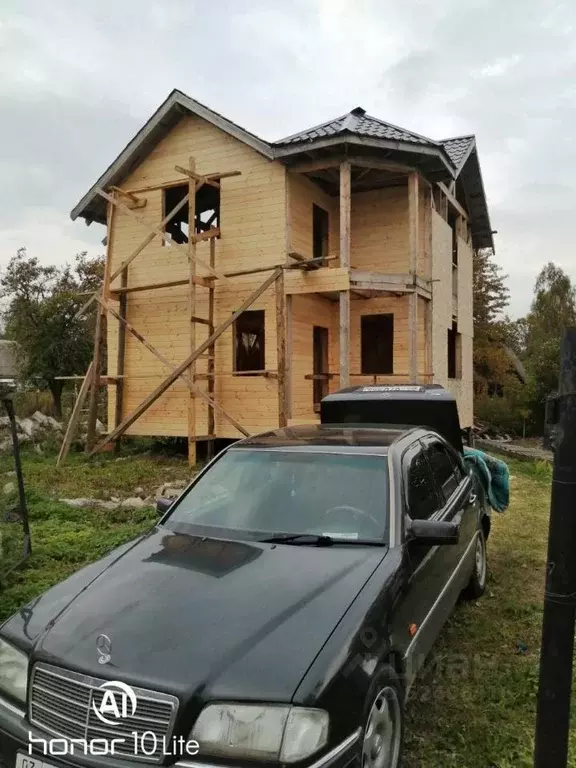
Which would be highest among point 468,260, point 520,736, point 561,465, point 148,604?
point 468,260

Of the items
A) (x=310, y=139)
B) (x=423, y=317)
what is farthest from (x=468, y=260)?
(x=310, y=139)

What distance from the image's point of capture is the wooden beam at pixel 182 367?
41.2 ft

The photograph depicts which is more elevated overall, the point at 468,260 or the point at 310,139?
the point at 310,139

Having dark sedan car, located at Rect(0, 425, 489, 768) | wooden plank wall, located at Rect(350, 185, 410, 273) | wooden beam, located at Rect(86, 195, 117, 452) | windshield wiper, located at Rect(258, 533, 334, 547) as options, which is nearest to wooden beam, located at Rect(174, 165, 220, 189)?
wooden beam, located at Rect(86, 195, 117, 452)

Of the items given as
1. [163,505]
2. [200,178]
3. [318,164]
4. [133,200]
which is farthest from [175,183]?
[163,505]

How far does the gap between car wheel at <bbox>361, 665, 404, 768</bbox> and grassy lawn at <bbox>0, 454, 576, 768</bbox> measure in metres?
0.44

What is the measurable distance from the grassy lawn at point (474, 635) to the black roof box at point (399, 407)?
1.59 meters

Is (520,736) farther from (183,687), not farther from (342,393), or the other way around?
(342,393)

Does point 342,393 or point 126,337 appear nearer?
point 342,393

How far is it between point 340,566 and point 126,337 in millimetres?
13256

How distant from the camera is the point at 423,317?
14.4 m

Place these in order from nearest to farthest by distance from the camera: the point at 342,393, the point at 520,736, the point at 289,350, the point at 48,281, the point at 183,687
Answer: the point at 183,687 → the point at 520,736 → the point at 342,393 → the point at 289,350 → the point at 48,281

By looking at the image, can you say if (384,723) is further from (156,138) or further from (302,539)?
(156,138)

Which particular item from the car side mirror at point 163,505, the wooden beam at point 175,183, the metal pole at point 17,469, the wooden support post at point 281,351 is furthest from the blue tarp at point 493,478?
the wooden beam at point 175,183
